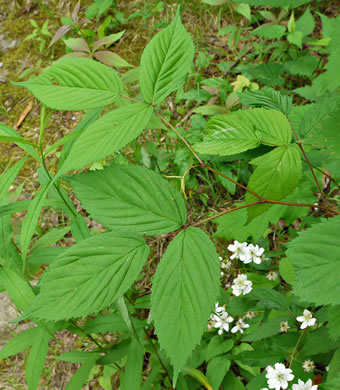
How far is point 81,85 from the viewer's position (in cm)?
102

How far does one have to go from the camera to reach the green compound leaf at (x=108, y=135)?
2.97ft

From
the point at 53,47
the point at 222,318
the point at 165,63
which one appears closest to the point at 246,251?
the point at 222,318

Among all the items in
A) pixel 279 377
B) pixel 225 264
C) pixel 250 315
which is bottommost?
pixel 250 315

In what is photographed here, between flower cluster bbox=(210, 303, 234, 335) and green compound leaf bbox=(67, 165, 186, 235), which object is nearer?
green compound leaf bbox=(67, 165, 186, 235)

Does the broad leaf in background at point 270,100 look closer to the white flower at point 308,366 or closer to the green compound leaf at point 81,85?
Result: the green compound leaf at point 81,85

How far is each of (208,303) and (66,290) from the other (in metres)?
0.33

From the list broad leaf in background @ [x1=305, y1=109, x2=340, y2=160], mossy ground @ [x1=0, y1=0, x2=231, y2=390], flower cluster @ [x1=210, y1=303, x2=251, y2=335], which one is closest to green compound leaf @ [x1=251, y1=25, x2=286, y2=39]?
mossy ground @ [x1=0, y1=0, x2=231, y2=390]

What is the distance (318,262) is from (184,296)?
0.38 meters

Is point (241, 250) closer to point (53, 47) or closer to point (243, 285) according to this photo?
point (243, 285)

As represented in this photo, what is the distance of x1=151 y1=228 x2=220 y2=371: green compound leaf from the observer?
779mm

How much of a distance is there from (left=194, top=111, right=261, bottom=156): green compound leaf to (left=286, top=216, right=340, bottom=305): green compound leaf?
30 cm

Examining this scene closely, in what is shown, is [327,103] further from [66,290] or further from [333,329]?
[66,290]

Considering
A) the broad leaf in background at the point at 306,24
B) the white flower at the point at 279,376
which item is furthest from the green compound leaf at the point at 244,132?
the broad leaf in background at the point at 306,24

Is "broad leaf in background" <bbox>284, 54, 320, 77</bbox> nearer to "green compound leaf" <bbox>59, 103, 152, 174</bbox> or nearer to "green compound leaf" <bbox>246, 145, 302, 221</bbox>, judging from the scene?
"green compound leaf" <bbox>246, 145, 302, 221</bbox>
